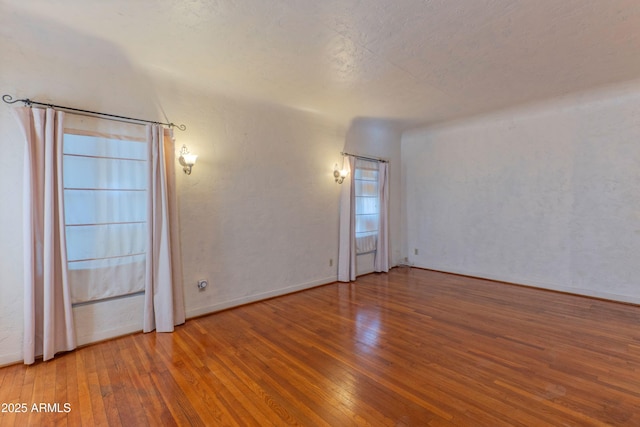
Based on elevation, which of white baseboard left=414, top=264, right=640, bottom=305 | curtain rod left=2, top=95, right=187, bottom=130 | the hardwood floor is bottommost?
the hardwood floor

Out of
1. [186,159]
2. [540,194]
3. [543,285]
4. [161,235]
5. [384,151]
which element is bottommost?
[543,285]

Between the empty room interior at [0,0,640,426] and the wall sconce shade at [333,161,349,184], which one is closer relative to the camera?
the empty room interior at [0,0,640,426]

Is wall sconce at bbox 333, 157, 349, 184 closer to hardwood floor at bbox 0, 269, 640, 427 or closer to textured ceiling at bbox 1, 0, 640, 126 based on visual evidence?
textured ceiling at bbox 1, 0, 640, 126

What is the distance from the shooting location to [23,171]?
2.51m

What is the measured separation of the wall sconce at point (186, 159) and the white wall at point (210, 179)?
0.26 ft

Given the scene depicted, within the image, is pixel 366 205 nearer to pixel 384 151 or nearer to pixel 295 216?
pixel 384 151

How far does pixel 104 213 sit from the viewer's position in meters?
2.87

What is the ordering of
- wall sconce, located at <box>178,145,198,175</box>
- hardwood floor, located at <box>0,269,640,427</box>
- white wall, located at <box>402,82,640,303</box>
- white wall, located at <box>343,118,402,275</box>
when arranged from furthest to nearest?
white wall, located at <box>343,118,402,275</box> → white wall, located at <box>402,82,640,303</box> → wall sconce, located at <box>178,145,198,175</box> → hardwood floor, located at <box>0,269,640,427</box>

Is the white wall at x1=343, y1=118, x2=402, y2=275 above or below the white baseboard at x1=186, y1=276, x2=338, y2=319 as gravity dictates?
above

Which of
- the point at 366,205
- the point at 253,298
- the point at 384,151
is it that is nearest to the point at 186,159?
the point at 253,298

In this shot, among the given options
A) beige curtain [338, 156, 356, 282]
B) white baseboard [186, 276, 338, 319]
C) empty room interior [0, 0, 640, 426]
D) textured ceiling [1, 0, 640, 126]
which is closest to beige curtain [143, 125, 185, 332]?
empty room interior [0, 0, 640, 426]

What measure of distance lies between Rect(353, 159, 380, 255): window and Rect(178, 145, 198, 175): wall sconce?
9.03 feet

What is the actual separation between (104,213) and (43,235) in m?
0.48

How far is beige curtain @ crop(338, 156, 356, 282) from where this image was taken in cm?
499
